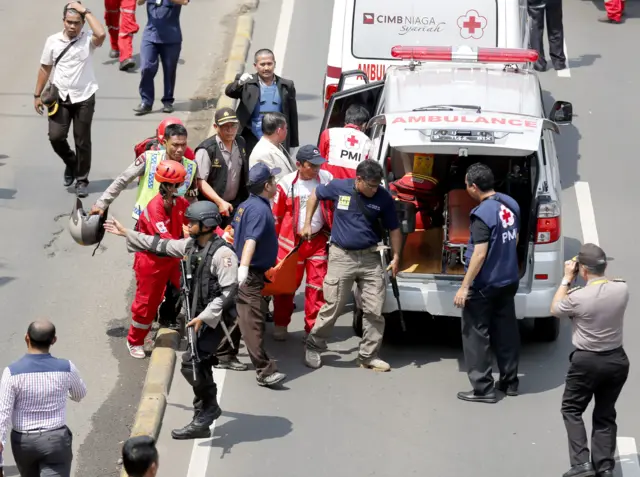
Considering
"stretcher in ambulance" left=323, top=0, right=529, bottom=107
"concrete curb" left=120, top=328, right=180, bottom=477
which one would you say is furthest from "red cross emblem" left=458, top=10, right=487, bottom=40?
"concrete curb" left=120, top=328, right=180, bottom=477

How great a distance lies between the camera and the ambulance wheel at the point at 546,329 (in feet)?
34.8

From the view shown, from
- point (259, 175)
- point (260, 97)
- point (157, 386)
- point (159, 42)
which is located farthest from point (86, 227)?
point (159, 42)

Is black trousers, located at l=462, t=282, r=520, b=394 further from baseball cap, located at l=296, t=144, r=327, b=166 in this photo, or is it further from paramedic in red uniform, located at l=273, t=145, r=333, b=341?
baseball cap, located at l=296, t=144, r=327, b=166

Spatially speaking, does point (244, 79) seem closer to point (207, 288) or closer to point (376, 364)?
point (376, 364)

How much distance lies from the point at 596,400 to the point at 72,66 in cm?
709

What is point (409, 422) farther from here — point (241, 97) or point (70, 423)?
point (241, 97)

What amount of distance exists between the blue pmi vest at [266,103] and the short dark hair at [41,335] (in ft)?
16.3

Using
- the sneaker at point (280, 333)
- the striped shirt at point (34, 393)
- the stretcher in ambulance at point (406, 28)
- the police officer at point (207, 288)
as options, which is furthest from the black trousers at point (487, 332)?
the stretcher in ambulance at point (406, 28)

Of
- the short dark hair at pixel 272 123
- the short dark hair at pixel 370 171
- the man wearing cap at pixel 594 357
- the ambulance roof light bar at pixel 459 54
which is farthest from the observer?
the ambulance roof light bar at pixel 459 54

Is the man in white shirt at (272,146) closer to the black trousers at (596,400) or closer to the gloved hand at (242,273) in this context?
the gloved hand at (242,273)

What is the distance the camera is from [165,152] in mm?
10477

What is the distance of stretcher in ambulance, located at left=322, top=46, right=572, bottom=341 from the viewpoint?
389 inches

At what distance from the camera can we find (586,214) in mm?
13172

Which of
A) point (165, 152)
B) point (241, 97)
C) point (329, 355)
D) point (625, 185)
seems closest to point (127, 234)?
point (165, 152)
